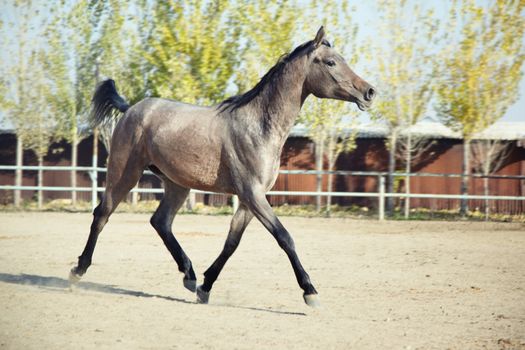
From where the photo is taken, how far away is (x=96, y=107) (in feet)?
26.4

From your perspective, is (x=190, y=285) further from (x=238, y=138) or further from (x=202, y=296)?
(x=238, y=138)

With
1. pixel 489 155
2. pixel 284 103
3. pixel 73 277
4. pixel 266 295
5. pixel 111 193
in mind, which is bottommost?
pixel 266 295

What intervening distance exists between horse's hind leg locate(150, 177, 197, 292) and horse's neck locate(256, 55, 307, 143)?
1.45 m

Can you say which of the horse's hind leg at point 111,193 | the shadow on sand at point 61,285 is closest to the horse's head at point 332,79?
the horse's hind leg at point 111,193

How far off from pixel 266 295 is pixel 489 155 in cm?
1855

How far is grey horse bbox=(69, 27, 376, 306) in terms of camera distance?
21.0 feet

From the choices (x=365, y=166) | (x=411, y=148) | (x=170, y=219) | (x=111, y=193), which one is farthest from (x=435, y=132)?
(x=111, y=193)

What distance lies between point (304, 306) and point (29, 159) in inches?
935

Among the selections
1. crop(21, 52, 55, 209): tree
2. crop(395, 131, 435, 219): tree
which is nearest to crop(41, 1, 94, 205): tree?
crop(21, 52, 55, 209): tree

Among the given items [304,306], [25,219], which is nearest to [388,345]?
[304,306]

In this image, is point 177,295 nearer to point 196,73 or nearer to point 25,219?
point 25,219

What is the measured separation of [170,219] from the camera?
747cm

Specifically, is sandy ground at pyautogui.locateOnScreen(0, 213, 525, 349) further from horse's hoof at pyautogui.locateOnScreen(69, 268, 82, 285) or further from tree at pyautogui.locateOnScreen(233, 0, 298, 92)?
tree at pyautogui.locateOnScreen(233, 0, 298, 92)

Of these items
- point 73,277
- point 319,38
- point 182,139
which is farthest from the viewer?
point 73,277
